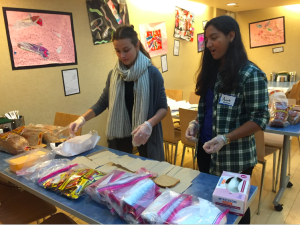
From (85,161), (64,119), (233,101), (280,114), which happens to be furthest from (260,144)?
(64,119)

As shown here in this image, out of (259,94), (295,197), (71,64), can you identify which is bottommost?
(295,197)

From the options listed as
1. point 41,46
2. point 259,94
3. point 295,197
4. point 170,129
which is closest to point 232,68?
point 259,94

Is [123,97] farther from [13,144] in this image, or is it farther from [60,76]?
A: [60,76]

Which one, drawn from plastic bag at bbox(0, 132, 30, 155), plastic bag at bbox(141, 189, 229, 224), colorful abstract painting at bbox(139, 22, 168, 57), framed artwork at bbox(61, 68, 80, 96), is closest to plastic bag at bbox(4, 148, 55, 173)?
plastic bag at bbox(0, 132, 30, 155)

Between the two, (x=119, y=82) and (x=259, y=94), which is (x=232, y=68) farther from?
(x=119, y=82)

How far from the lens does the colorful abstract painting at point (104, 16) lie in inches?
112

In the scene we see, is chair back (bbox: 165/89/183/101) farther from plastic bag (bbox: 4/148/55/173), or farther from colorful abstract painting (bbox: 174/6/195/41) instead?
plastic bag (bbox: 4/148/55/173)

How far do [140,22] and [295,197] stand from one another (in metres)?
3.00

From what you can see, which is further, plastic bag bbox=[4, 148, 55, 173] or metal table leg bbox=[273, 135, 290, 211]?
metal table leg bbox=[273, 135, 290, 211]

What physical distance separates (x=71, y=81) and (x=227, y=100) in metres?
2.05

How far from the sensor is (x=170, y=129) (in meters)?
2.69

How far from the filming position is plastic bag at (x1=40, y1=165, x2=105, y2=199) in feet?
3.16

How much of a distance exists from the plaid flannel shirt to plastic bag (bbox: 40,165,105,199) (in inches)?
25.9

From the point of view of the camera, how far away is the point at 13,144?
1473mm
